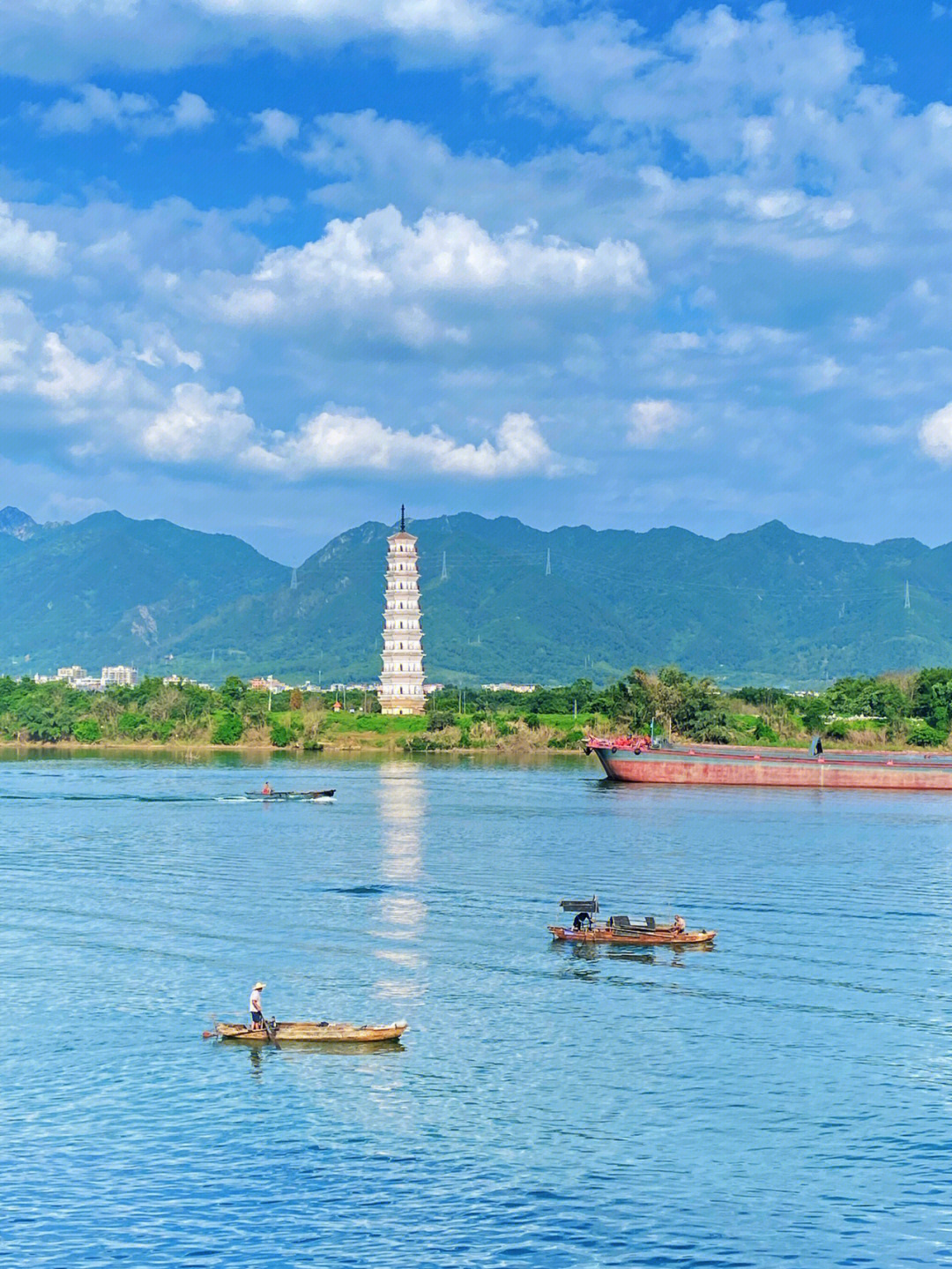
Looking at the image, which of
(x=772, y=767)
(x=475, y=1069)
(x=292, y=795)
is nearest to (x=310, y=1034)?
(x=475, y=1069)

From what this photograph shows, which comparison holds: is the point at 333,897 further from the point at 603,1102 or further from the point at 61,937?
the point at 603,1102

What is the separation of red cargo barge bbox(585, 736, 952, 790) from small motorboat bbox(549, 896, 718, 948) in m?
86.2

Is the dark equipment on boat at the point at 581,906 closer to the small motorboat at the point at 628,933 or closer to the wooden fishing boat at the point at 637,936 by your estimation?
the small motorboat at the point at 628,933

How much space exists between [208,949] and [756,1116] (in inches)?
959

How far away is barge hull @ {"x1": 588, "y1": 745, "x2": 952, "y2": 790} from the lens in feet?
457

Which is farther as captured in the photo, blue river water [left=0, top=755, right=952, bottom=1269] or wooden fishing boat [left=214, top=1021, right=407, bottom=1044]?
wooden fishing boat [left=214, top=1021, right=407, bottom=1044]

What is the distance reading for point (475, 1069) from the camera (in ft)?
128

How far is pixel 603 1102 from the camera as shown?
121ft

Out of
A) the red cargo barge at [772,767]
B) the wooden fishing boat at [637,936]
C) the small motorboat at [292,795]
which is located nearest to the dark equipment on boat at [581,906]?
the wooden fishing boat at [637,936]

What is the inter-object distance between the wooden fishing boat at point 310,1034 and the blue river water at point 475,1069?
39cm

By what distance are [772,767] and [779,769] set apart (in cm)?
72

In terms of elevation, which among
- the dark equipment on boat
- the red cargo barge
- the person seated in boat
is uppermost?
the red cargo barge

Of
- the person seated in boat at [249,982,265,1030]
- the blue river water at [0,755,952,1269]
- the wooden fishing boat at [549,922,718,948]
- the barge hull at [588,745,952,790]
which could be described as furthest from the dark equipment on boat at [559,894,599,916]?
the barge hull at [588,745,952,790]

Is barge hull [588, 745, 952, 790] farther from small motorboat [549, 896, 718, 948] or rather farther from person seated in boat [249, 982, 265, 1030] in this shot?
person seated in boat [249, 982, 265, 1030]
